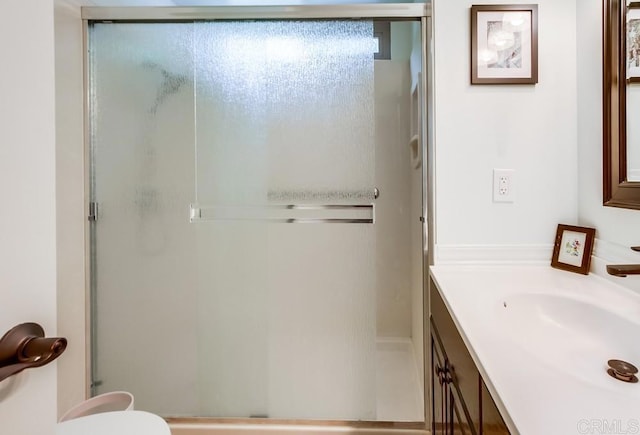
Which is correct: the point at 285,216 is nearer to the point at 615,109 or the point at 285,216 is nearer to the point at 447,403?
the point at 447,403

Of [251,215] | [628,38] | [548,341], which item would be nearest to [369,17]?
[628,38]

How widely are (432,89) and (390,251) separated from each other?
714mm

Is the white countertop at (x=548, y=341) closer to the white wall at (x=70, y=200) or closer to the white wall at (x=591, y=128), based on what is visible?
the white wall at (x=591, y=128)

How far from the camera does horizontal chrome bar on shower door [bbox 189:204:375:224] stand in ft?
4.61

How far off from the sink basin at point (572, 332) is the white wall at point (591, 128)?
12.5 inches

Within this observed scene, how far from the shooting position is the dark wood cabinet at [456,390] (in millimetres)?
581

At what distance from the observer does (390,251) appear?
1457mm

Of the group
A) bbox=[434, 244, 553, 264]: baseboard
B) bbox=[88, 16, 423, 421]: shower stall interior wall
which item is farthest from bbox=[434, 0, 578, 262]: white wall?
bbox=[88, 16, 423, 421]: shower stall interior wall

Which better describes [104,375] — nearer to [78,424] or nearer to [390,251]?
→ [78,424]

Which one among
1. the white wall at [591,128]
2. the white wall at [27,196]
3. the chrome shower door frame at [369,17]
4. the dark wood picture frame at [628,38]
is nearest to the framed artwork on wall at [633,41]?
the dark wood picture frame at [628,38]

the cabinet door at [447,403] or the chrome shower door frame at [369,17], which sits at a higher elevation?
Result: the chrome shower door frame at [369,17]

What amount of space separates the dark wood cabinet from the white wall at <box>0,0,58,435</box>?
0.65 meters

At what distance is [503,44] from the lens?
123 centimetres

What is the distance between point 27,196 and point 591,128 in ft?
5.14
